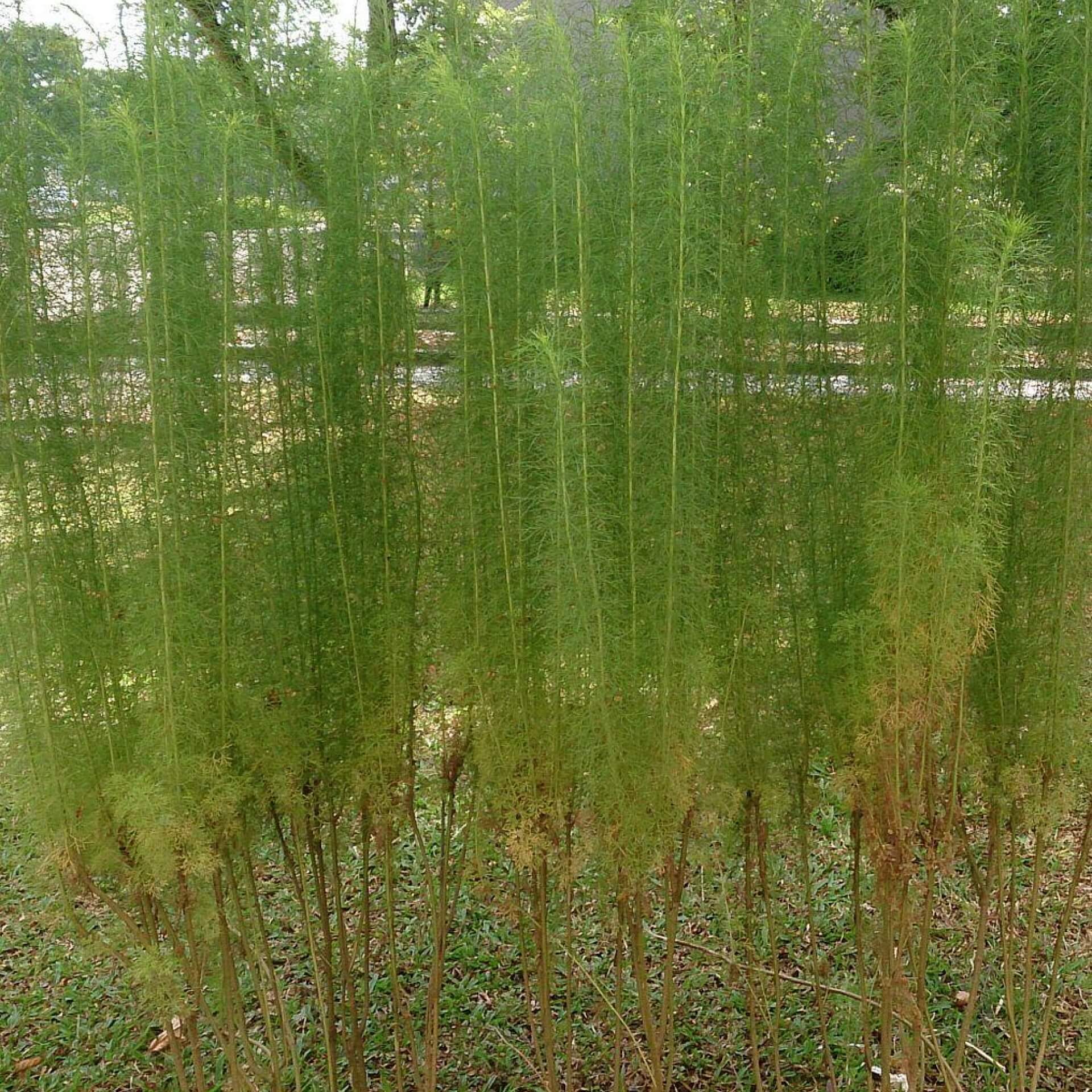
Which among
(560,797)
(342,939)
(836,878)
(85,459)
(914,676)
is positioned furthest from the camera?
(836,878)

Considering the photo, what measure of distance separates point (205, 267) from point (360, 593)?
0.84 meters

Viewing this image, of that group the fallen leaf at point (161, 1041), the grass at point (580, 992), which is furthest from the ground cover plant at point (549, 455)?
the fallen leaf at point (161, 1041)

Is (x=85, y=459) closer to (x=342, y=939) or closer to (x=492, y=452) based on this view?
(x=492, y=452)

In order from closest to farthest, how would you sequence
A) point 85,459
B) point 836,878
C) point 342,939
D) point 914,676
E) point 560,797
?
point 914,676 < point 560,797 < point 85,459 < point 342,939 < point 836,878

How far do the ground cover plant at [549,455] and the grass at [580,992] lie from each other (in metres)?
0.55

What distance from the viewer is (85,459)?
A: 2.42m

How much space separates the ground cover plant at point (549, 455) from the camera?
210cm

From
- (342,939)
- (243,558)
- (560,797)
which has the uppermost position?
(243,558)

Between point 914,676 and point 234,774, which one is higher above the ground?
point 914,676

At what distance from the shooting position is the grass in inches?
125

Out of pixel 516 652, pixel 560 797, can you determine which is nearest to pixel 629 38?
pixel 516 652

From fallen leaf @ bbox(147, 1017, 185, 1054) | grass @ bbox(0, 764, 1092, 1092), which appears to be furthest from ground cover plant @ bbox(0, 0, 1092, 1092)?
fallen leaf @ bbox(147, 1017, 185, 1054)

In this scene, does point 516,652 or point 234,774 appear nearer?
point 516,652

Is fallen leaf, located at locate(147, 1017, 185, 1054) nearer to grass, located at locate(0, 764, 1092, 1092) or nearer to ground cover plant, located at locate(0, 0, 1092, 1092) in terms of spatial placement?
grass, located at locate(0, 764, 1092, 1092)
